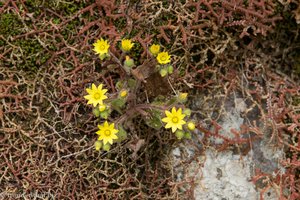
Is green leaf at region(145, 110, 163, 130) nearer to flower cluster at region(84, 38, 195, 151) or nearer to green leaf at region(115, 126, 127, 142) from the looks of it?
flower cluster at region(84, 38, 195, 151)

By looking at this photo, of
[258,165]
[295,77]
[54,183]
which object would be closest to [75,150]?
[54,183]

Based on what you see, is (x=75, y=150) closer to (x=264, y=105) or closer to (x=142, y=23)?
(x=142, y=23)

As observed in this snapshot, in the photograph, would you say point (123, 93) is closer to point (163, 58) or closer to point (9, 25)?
point (163, 58)

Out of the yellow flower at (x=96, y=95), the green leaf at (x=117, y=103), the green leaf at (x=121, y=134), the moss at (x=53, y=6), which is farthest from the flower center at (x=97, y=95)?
the moss at (x=53, y=6)

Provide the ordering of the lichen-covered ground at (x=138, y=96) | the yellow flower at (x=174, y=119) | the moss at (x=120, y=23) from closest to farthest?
the yellow flower at (x=174, y=119)
the lichen-covered ground at (x=138, y=96)
the moss at (x=120, y=23)

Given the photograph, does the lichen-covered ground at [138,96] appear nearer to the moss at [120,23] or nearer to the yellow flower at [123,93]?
the moss at [120,23]

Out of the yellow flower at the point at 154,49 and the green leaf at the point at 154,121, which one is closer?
the yellow flower at the point at 154,49

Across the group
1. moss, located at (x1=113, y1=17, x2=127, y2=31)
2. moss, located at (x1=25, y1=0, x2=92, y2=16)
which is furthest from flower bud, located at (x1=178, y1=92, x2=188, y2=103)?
moss, located at (x1=25, y1=0, x2=92, y2=16)
